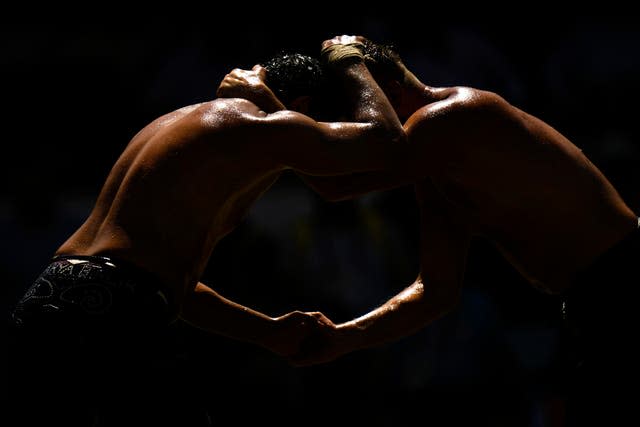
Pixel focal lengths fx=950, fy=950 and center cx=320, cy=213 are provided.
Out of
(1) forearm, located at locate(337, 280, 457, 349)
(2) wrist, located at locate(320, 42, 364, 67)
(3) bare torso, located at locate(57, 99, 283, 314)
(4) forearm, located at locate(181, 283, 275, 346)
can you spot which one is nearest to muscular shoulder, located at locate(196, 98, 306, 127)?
(3) bare torso, located at locate(57, 99, 283, 314)

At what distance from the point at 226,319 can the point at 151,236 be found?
0.66 meters

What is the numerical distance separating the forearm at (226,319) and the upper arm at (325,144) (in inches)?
23.4

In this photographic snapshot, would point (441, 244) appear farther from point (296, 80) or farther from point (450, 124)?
point (296, 80)

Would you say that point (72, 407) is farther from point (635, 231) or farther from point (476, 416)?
point (476, 416)

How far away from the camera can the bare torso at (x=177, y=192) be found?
2.26 metres

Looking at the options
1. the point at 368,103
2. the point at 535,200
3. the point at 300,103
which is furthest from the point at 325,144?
the point at 535,200

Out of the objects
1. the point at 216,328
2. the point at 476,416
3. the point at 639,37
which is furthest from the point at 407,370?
the point at 639,37

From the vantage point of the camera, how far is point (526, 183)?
2.61 metres

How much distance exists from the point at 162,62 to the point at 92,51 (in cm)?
42

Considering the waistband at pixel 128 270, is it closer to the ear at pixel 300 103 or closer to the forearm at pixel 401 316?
the ear at pixel 300 103

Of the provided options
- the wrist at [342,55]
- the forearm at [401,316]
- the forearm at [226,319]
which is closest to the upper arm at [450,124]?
the wrist at [342,55]

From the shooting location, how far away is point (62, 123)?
5.10 meters

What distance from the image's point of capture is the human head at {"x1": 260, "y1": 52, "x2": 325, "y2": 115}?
271 cm

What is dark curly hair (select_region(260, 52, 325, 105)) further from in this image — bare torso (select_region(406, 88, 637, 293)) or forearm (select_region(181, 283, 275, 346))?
forearm (select_region(181, 283, 275, 346))
